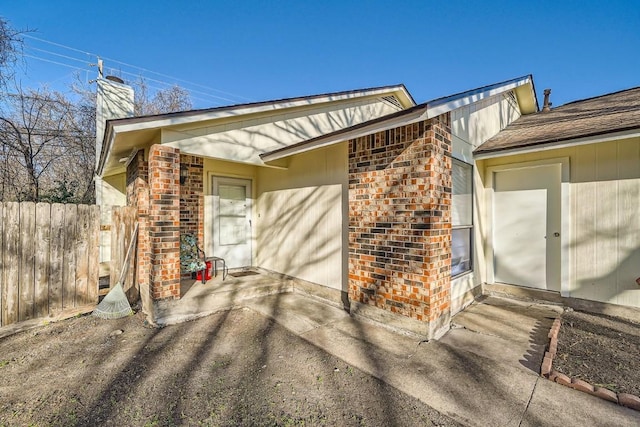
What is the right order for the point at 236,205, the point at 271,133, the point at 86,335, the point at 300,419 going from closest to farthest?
the point at 300,419
the point at 86,335
the point at 271,133
the point at 236,205

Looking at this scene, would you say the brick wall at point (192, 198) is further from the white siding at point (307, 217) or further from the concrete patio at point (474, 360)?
the concrete patio at point (474, 360)

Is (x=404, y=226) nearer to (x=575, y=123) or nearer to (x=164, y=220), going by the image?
(x=164, y=220)

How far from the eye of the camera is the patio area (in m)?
4.14

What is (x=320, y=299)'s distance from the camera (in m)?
4.95

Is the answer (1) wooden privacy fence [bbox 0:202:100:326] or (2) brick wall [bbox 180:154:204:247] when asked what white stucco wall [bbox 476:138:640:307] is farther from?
(1) wooden privacy fence [bbox 0:202:100:326]

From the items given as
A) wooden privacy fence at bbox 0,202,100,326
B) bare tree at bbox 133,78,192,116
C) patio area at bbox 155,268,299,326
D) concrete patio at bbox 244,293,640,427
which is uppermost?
bare tree at bbox 133,78,192,116

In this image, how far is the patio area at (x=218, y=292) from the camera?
4.14 meters

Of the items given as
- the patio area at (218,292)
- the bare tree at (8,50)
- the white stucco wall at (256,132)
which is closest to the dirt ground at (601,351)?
the patio area at (218,292)

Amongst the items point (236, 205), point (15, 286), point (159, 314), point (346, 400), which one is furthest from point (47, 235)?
point (346, 400)

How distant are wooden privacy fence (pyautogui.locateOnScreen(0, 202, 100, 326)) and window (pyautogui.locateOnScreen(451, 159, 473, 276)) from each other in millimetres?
5393

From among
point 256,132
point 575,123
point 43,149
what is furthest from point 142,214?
point 43,149

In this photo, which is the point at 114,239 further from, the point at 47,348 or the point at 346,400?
the point at 346,400

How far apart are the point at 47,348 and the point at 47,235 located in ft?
4.94

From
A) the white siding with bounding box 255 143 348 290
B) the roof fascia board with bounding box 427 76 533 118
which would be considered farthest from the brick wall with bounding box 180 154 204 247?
the roof fascia board with bounding box 427 76 533 118
